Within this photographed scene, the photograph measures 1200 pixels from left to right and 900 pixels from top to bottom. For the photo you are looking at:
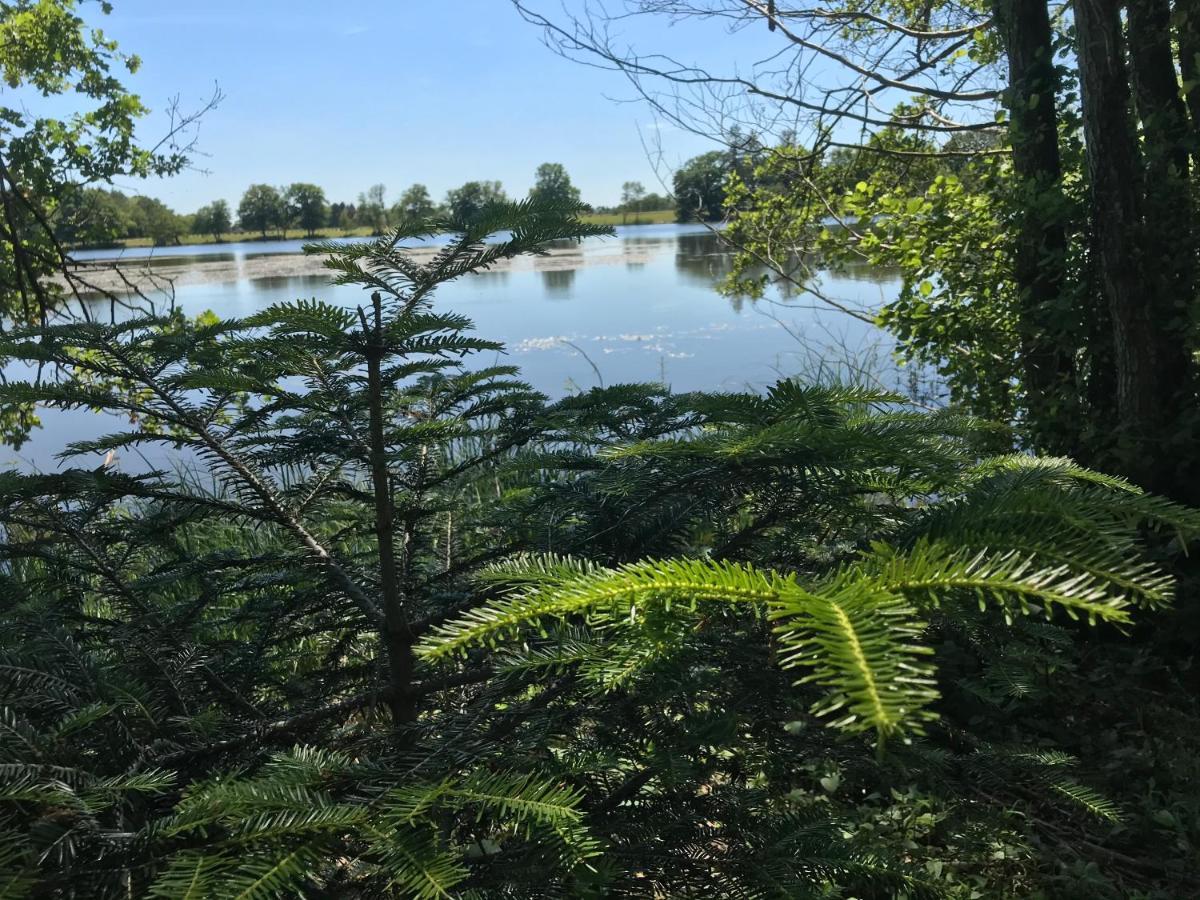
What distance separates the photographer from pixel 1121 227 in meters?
2.44

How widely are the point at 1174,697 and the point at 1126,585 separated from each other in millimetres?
2223

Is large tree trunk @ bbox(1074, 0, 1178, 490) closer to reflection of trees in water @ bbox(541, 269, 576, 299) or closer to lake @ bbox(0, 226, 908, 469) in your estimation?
lake @ bbox(0, 226, 908, 469)

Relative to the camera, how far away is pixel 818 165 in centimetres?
483

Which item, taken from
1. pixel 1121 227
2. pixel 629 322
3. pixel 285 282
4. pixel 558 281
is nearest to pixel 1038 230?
pixel 1121 227

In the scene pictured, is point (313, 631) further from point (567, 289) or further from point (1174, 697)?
point (567, 289)

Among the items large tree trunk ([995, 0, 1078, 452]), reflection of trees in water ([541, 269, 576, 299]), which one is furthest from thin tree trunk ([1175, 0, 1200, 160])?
reflection of trees in water ([541, 269, 576, 299])

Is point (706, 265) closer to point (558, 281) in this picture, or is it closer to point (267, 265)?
point (558, 281)

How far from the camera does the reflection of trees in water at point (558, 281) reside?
15406mm

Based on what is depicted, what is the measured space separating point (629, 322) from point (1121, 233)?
8.87m

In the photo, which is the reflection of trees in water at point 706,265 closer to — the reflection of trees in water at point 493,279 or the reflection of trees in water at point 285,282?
the reflection of trees in water at point 493,279

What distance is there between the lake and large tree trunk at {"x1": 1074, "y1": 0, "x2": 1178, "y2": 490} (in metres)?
1.54

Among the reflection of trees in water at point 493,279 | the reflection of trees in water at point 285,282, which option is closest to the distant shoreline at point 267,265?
the reflection of trees in water at point 285,282

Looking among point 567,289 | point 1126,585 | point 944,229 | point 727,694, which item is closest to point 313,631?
point 727,694

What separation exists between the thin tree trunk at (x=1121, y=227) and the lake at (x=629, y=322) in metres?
1.54
